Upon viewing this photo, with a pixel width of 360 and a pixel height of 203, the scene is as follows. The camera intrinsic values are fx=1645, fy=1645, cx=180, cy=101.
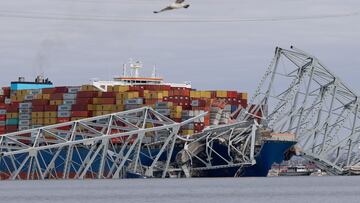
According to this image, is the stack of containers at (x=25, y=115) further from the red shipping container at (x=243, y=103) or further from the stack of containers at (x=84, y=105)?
the red shipping container at (x=243, y=103)

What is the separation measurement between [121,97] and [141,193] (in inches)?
1604

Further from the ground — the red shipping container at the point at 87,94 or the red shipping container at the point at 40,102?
the red shipping container at the point at 87,94

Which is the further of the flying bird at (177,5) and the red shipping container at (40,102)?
the red shipping container at (40,102)

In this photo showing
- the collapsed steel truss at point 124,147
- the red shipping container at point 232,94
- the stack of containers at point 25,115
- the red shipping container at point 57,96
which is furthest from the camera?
the stack of containers at point 25,115

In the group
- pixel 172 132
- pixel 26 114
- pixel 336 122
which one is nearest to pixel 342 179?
pixel 336 122

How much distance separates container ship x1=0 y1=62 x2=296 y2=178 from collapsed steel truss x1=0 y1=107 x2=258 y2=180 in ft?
5.00

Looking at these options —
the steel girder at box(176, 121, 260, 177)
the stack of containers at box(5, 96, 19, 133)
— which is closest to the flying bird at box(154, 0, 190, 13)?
the steel girder at box(176, 121, 260, 177)

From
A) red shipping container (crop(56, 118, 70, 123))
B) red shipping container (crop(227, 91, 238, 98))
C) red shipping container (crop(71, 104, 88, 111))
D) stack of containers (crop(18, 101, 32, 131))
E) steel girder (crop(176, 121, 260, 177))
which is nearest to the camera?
steel girder (crop(176, 121, 260, 177))

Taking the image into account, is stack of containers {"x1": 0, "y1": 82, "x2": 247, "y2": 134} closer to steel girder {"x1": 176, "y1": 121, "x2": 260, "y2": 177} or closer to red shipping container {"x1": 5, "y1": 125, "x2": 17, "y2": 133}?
red shipping container {"x1": 5, "y1": 125, "x2": 17, "y2": 133}

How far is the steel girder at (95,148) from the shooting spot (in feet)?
Answer: 506

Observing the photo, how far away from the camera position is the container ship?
157 metres

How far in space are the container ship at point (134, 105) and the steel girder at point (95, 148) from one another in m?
1.76

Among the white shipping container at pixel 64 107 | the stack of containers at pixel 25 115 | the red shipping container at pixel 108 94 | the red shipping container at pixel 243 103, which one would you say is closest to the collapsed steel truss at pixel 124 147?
the white shipping container at pixel 64 107

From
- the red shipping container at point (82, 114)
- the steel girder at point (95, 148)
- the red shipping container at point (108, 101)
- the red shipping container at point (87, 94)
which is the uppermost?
the red shipping container at point (87, 94)
